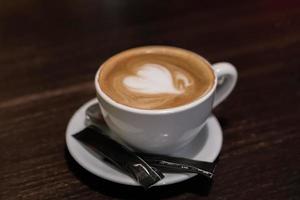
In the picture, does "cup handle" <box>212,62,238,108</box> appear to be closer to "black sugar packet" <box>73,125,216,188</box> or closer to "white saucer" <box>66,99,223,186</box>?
"white saucer" <box>66,99,223,186</box>

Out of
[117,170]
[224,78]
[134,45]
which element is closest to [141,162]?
[117,170]

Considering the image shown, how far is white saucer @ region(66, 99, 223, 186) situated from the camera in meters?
0.53

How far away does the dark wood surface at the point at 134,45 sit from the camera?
1.79ft

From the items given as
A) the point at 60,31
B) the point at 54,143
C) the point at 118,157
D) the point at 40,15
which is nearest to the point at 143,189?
the point at 118,157

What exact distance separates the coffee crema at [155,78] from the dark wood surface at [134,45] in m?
0.10

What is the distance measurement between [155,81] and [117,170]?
0.45ft

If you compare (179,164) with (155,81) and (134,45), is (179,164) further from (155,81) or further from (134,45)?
(134,45)

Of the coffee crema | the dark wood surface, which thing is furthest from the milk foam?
the dark wood surface

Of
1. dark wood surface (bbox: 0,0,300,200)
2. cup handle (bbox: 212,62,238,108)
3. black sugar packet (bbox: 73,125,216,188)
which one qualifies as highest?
cup handle (bbox: 212,62,238,108)

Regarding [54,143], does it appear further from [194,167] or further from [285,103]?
[285,103]

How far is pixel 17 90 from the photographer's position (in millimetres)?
761

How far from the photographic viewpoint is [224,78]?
2.15 ft

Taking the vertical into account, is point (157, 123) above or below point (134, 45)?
above

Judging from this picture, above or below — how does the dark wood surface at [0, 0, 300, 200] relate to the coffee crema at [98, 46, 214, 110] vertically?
below
